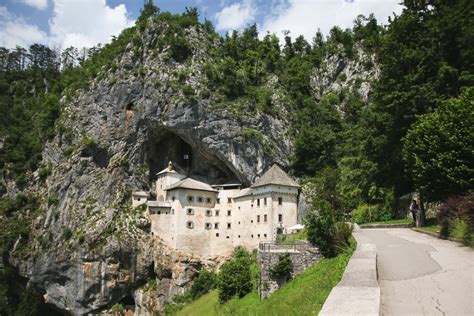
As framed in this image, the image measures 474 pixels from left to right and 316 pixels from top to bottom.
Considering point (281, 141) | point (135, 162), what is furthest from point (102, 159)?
point (281, 141)

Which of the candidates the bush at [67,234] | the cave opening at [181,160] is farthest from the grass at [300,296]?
the bush at [67,234]

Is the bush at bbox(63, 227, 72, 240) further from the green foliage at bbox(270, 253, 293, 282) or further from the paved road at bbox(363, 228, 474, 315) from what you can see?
the paved road at bbox(363, 228, 474, 315)

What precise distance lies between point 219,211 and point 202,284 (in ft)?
32.9

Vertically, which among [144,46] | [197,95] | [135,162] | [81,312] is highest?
[144,46]

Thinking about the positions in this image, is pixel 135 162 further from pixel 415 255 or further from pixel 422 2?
pixel 415 255

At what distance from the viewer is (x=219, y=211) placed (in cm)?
5003

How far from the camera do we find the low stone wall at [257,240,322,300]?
18.8 meters

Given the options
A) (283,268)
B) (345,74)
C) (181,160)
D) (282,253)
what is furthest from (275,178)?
(345,74)

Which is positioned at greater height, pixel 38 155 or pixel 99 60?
pixel 99 60

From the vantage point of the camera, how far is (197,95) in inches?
2040

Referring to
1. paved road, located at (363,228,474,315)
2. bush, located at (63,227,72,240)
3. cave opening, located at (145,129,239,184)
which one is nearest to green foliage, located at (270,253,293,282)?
paved road, located at (363,228,474,315)

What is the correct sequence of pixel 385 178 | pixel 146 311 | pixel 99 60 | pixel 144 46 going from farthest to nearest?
pixel 99 60 < pixel 144 46 < pixel 146 311 < pixel 385 178

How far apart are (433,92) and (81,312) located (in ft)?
151

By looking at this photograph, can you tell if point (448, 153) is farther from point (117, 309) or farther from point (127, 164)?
point (117, 309)
